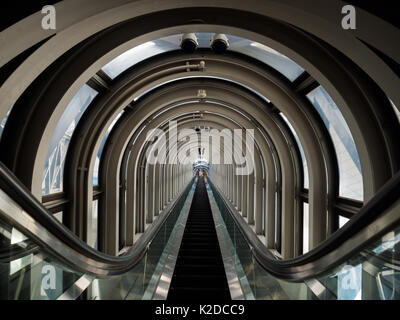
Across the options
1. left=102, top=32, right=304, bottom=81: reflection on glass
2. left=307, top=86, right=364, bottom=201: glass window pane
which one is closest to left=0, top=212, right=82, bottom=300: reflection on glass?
left=102, top=32, right=304, bottom=81: reflection on glass

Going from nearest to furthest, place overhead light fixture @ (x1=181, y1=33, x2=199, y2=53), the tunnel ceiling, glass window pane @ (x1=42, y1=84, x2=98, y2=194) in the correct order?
the tunnel ceiling < overhead light fixture @ (x1=181, y1=33, x2=199, y2=53) < glass window pane @ (x1=42, y1=84, x2=98, y2=194)

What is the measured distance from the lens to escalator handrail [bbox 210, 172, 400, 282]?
2.10 m

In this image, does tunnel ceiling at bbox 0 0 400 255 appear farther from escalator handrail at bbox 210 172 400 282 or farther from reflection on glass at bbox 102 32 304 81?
escalator handrail at bbox 210 172 400 282

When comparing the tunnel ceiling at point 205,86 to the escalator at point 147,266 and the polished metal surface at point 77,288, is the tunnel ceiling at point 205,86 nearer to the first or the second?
the escalator at point 147,266

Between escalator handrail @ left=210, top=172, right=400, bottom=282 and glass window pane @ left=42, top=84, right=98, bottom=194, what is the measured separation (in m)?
5.08

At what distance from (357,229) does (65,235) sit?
3012mm

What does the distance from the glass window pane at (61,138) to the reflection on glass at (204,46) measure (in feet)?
2.72

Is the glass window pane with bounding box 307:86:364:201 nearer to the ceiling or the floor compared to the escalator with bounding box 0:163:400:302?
nearer to the ceiling

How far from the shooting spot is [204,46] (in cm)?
623

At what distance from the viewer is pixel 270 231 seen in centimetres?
1130

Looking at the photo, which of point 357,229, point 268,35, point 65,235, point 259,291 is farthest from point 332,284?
point 268,35

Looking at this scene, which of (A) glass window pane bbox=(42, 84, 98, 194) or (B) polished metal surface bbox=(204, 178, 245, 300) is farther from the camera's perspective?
(A) glass window pane bbox=(42, 84, 98, 194)

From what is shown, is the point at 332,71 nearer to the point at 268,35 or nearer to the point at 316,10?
the point at 268,35

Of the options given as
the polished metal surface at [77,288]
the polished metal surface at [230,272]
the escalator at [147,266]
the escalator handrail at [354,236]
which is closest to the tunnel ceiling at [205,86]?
the escalator at [147,266]
